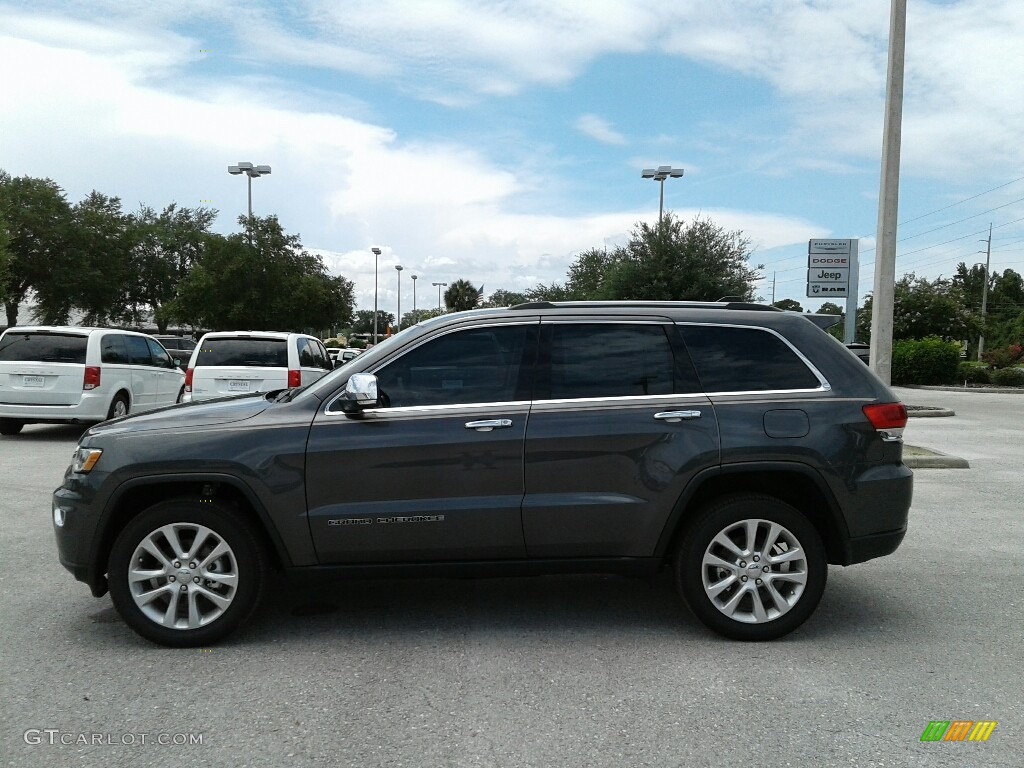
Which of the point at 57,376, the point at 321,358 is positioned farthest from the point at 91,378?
the point at 321,358

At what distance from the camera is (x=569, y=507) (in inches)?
179

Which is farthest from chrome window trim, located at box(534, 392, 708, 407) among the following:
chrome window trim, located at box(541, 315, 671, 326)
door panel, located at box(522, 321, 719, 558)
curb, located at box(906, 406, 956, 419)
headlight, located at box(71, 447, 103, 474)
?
curb, located at box(906, 406, 956, 419)

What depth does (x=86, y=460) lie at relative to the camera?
455 centimetres

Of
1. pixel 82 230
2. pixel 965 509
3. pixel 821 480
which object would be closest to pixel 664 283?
pixel 965 509

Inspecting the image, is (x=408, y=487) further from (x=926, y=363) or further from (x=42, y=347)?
(x=926, y=363)

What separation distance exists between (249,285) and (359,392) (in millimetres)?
34948

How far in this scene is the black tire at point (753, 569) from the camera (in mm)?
4559

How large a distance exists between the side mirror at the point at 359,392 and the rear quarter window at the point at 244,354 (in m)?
8.41

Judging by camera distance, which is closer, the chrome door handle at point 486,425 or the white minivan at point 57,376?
the chrome door handle at point 486,425

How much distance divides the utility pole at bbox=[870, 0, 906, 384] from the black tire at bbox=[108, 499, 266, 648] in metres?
11.4

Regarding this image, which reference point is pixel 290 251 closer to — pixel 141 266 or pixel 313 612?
pixel 141 266

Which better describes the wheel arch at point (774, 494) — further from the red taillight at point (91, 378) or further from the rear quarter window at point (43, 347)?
the rear quarter window at point (43, 347)

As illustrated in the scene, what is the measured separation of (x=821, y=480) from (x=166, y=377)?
44.5ft

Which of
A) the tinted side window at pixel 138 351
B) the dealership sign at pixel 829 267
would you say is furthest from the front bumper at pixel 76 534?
the dealership sign at pixel 829 267
